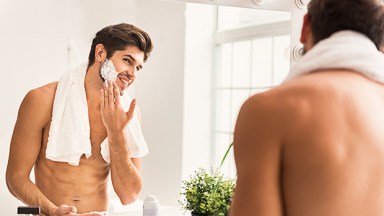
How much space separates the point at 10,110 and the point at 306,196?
931mm

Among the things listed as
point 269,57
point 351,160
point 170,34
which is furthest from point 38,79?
point 351,160

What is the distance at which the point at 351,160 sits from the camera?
108 centimetres

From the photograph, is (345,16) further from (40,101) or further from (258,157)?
(40,101)

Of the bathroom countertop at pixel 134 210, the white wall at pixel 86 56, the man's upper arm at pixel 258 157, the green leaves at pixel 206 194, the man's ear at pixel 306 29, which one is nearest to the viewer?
the man's upper arm at pixel 258 157

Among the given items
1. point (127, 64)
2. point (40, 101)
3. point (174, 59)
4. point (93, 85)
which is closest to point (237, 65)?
→ point (174, 59)

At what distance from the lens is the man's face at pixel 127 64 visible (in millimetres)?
1759

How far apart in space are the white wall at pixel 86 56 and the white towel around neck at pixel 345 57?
742mm

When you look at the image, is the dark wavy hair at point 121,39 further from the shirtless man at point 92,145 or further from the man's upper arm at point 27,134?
the man's upper arm at point 27,134

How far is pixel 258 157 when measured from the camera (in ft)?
3.42

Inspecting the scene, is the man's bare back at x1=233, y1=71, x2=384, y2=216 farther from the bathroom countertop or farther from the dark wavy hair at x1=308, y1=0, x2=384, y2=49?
the bathroom countertop

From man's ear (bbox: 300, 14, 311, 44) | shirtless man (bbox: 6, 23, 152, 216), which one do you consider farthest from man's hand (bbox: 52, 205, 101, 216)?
man's ear (bbox: 300, 14, 311, 44)

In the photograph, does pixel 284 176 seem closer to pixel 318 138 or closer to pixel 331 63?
pixel 318 138

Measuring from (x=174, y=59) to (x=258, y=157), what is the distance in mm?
864

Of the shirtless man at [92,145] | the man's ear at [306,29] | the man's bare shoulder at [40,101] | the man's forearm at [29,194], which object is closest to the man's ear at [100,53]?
the shirtless man at [92,145]
